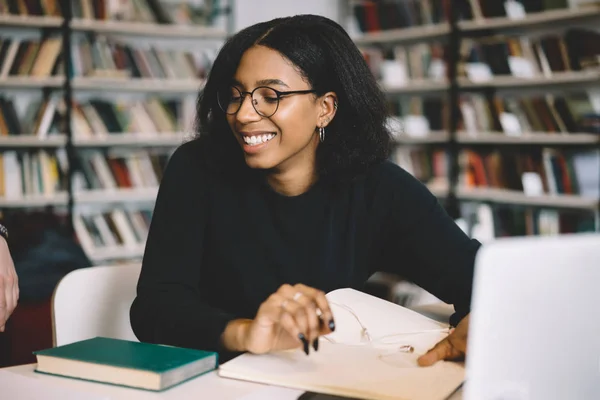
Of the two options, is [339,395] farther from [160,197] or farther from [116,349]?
[160,197]

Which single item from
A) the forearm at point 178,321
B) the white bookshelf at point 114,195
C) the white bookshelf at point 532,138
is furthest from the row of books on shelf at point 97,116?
the forearm at point 178,321

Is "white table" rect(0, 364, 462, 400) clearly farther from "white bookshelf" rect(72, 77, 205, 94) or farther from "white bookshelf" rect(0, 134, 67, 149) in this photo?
"white bookshelf" rect(72, 77, 205, 94)

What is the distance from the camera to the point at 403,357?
1.01 meters

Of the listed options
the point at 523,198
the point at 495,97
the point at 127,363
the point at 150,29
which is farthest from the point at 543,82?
the point at 127,363

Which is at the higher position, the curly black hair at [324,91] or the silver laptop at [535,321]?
the curly black hair at [324,91]

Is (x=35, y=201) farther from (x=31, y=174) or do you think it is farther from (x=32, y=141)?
(x=32, y=141)

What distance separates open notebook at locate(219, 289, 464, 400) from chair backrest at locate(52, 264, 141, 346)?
1.61ft

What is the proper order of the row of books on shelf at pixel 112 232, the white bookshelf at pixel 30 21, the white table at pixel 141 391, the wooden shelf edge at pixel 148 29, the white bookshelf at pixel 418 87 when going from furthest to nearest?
the white bookshelf at pixel 418 87
the row of books on shelf at pixel 112 232
the wooden shelf edge at pixel 148 29
the white bookshelf at pixel 30 21
the white table at pixel 141 391

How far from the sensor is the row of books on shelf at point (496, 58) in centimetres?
370

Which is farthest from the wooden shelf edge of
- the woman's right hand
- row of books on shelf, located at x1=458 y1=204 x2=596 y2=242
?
the woman's right hand

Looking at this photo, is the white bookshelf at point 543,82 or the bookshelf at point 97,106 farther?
the bookshelf at point 97,106

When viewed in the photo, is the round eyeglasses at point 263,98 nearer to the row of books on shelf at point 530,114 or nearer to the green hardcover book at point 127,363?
the green hardcover book at point 127,363

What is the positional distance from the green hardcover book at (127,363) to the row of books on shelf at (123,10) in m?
3.34

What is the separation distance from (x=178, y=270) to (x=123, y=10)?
3263 millimetres
